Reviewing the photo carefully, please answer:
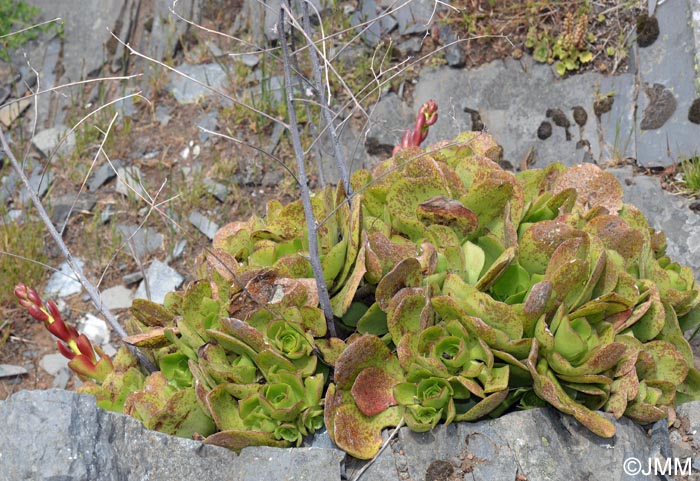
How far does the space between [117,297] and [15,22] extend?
235cm

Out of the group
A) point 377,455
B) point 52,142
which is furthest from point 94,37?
point 377,455

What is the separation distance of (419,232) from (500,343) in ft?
1.82

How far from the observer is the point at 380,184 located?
291 centimetres

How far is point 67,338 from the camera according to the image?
112 inches

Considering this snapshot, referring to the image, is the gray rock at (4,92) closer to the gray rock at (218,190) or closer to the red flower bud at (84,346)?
the gray rock at (218,190)

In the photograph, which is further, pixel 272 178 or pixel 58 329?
pixel 272 178

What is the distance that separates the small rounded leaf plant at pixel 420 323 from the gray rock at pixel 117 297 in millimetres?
1505

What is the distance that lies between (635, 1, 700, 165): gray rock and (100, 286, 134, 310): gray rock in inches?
119

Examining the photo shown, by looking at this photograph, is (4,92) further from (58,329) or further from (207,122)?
(58,329)

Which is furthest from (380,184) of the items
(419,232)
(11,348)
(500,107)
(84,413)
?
(11,348)

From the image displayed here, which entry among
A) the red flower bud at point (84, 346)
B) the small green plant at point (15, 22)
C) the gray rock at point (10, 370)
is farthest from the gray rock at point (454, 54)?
the gray rock at point (10, 370)

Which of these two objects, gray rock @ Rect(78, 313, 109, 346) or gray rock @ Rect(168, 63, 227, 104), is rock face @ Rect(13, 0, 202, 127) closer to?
gray rock @ Rect(168, 63, 227, 104)

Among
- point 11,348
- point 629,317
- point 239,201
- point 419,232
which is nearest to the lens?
point 629,317

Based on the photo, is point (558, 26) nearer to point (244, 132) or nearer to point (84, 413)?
point (244, 132)
